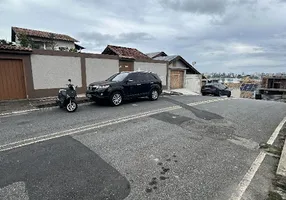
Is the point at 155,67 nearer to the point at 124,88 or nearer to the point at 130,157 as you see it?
the point at 124,88

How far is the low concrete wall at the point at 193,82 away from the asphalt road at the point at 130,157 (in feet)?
56.1

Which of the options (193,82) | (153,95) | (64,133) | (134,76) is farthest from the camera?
(193,82)

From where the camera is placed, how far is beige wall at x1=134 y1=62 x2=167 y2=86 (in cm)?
1671

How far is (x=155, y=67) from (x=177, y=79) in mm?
4801

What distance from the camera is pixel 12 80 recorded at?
34.4ft

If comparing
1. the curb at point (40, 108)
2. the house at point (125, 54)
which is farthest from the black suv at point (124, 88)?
the house at point (125, 54)

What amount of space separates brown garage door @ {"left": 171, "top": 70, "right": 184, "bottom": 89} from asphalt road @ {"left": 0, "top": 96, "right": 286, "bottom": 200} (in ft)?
48.0

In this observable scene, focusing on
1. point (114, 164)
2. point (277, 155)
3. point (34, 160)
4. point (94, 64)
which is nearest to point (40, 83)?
point (94, 64)

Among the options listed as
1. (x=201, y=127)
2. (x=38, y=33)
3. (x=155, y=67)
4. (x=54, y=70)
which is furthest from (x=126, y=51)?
(x=201, y=127)

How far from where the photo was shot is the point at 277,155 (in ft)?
14.6

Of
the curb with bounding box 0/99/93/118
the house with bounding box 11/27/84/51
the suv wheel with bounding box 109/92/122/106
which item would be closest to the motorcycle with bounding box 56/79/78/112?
the curb with bounding box 0/99/93/118

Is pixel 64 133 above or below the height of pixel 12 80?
below

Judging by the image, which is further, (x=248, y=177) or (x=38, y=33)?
(x=38, y=33)

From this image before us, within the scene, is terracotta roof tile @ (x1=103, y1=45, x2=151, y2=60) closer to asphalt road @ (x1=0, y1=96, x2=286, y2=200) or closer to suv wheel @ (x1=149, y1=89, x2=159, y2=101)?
suv wheel @ (x1=149, y1=89, x2=159, y2=101)
